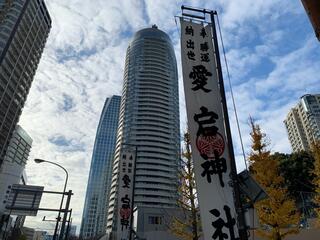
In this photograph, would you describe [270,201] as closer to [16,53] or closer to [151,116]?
[16,53]

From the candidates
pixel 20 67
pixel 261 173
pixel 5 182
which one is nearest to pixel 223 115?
pixel 261 173

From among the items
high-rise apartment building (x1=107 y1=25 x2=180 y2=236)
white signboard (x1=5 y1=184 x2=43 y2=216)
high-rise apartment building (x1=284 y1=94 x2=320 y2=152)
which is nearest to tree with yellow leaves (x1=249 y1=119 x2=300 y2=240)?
white signboard (x1=5 y1=184 x2=43 y2=216)

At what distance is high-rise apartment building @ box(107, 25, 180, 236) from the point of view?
118 metres

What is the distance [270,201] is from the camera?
59.9 feet

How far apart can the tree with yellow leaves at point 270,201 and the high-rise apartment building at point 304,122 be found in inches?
4141

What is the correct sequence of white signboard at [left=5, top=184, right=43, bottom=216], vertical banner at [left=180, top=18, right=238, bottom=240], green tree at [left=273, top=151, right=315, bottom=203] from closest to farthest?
1. vertical banner at [left=180, top=18, right=238, bottom=240]
2. white signboard at [left=5, top=184, right=43, bottom=216]
3. green tree at [left=273, top=151, right=315, bottom=203]

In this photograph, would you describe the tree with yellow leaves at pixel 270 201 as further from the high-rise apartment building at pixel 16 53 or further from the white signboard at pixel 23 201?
the high-rise apartment building at pixel 16 53

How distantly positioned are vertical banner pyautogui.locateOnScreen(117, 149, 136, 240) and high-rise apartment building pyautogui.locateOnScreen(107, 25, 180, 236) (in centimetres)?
9101

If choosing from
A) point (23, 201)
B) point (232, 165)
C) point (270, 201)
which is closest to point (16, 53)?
point (23, 201)

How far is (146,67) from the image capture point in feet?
473

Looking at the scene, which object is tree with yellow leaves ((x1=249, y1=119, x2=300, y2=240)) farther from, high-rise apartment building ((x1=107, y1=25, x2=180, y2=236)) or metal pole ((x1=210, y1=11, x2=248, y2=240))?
high-rise apartment building ((x1=107, y1=25, x2=180, y2=236))

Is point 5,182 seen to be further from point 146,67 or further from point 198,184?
point 146,67

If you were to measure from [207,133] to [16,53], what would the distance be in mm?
92407

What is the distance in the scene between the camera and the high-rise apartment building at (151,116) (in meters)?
118
